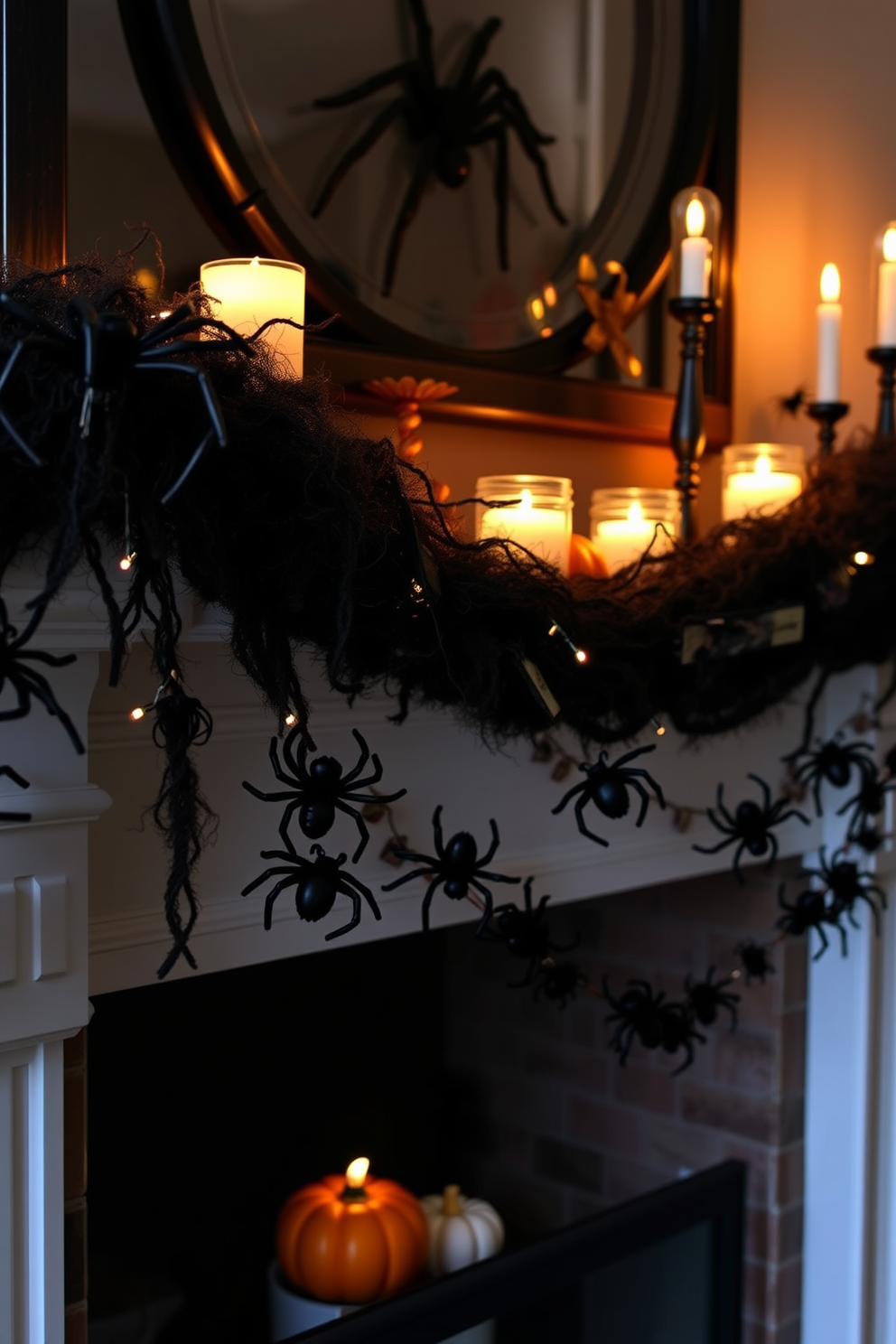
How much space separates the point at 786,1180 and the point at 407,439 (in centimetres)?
104

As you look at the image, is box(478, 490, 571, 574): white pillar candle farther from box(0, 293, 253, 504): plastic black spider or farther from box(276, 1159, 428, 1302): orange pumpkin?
box(276, 1159, 428, 1302): orange pumpkin

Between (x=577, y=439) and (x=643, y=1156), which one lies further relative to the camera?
(x=643, y=1156)

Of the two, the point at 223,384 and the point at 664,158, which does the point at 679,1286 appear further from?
the point at 664,158

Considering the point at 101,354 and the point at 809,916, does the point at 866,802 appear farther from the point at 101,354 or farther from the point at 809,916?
the point at 101,354

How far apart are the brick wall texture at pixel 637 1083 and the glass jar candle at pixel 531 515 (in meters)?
0.67

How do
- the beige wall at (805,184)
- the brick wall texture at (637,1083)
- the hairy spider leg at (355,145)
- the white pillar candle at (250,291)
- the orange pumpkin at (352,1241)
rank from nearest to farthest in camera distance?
the white pillar candle at (250,291) → the hairy spider leg at (355,145) → the orange pumpkin at (352,1241) → the brick wall texture at (637,1083) → the beige wall at (805,184)

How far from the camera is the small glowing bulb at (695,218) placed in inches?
48.5

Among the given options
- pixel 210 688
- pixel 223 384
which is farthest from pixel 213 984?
pixel 223 384

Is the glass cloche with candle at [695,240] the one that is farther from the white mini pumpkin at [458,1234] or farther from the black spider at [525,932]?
the white mini pumpkin at [458,1234]

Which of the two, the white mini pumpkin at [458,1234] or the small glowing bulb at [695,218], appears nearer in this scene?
the small glowing bulb at [695,218]

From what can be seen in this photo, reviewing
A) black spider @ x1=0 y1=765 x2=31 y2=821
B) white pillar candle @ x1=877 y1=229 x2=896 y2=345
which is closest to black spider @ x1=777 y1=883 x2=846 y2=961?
white pillar candle @ x1=877 y1=229 x2=896 y2=345

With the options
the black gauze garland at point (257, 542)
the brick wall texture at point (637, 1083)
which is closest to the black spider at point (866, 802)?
the brick wall texture at point (637, 1083)

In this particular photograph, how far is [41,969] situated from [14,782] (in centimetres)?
12

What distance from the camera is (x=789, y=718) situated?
55.6 inches
